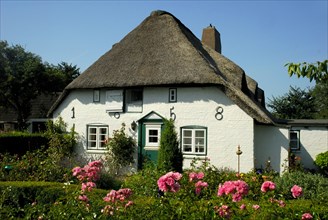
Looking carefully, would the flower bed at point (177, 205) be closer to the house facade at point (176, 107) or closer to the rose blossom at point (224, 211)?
the rose blossom at point (224, 211)

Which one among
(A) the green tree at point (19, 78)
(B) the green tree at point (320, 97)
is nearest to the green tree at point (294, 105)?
(B) the green tree at point (320, 97)

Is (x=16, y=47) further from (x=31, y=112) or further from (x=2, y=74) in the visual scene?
(x=31, y=112)

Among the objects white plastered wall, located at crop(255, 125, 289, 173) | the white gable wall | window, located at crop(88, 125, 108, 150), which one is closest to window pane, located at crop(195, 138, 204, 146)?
the white gable wall

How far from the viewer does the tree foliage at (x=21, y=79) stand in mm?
29094

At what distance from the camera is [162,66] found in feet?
53.7

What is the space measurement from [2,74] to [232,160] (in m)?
21.5

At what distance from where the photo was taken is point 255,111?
46.3ft

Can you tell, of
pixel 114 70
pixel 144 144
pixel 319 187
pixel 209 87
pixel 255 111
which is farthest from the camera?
pixel 114 70

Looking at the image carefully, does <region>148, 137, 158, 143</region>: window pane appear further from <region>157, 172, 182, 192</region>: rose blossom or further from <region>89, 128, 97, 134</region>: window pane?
<region>157, 172, 182, 192</region>: rose blossom

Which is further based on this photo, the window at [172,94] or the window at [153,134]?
the window at [153,134]

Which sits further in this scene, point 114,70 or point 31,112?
point 31,112

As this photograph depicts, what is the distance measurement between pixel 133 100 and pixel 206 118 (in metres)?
3.72

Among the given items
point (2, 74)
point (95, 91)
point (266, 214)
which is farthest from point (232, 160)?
point (2, 74)

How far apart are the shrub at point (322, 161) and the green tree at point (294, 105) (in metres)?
20.9
